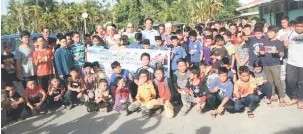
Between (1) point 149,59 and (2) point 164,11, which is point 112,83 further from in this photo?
(2) point 164,11

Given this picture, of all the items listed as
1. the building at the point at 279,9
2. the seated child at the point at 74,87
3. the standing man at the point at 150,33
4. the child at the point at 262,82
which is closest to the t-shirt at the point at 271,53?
the child at the point at 262,82

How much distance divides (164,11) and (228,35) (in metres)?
26.7

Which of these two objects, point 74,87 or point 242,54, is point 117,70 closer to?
point 74,87

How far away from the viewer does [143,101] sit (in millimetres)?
6008

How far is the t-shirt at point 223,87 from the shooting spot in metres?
5.69

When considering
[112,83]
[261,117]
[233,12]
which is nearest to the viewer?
[261,117]

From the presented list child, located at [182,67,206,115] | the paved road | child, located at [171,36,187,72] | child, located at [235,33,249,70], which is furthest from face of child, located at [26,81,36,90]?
child, located at [235,33,249,70]

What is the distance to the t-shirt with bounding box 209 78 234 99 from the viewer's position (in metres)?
5.69

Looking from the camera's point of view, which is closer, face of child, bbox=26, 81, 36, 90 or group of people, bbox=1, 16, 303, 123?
group of people, bbox=1, 16, 303, 123

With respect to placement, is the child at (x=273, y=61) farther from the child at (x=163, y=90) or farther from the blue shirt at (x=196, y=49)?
the child at (x=163, y=90)

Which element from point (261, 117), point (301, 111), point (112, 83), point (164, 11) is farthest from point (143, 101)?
point (164, 11)

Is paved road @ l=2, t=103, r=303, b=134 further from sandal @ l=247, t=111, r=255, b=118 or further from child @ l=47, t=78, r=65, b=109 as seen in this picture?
child @ l=47, t=78, r=65, b=109

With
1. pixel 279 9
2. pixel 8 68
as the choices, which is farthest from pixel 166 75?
pixel 279 9

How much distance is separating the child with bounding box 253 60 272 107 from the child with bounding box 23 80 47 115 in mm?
3860
